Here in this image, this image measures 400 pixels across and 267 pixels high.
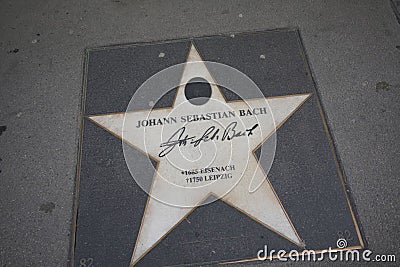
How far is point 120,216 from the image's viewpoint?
1613 millimetres

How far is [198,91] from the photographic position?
188cm

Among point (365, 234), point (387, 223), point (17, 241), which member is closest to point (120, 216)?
point (17, 241)

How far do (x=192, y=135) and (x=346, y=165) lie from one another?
2.77ft

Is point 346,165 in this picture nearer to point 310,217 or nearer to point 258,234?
point 310,217

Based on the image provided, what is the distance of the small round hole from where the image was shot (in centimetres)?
186

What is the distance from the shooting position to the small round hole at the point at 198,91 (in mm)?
1861
